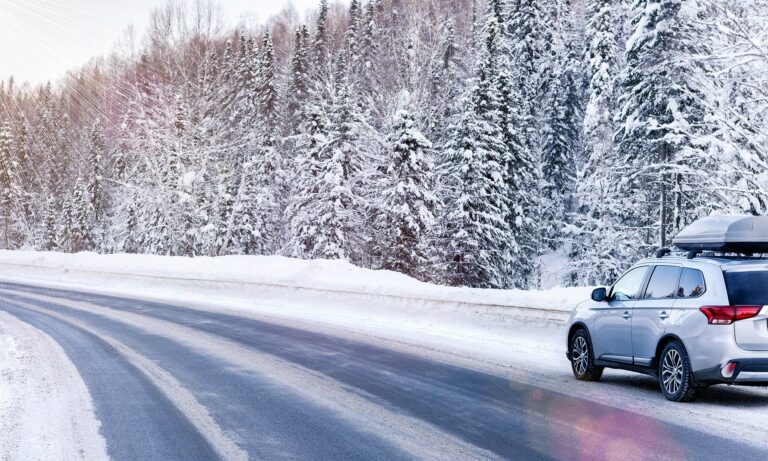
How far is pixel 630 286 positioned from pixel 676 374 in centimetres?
176

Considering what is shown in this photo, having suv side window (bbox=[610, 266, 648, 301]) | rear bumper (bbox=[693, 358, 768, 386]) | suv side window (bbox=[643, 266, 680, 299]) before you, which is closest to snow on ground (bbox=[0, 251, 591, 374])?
suv side window (bbox=[610, 266, 648, 301])

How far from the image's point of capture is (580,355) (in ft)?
35.7

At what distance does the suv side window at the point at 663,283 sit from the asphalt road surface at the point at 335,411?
176 cm

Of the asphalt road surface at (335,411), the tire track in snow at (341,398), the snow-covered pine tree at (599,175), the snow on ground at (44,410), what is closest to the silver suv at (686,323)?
the asphalt road surface at (335,411)

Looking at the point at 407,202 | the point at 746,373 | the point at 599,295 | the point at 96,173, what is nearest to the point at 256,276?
the point at 407,202

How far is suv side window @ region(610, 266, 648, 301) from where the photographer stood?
9.98 m

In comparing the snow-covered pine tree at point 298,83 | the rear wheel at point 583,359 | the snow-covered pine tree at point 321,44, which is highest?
the snow-covered pine tree at point 321,44

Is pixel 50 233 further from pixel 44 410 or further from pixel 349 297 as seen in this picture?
pixel 44 410

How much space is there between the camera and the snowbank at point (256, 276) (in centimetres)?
1745

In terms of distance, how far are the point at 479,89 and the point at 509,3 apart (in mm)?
28693

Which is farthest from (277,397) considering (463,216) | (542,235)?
(542,235)

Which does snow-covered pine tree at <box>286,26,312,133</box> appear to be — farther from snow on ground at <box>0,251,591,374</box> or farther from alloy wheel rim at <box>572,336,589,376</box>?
alloy wheel rim at <box>572,336,589,376</box>

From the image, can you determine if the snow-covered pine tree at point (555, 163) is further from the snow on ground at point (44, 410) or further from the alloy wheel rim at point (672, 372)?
the alloy wheel rim at point (672, 372)

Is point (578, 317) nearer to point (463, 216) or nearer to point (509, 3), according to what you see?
point (463, 216)
